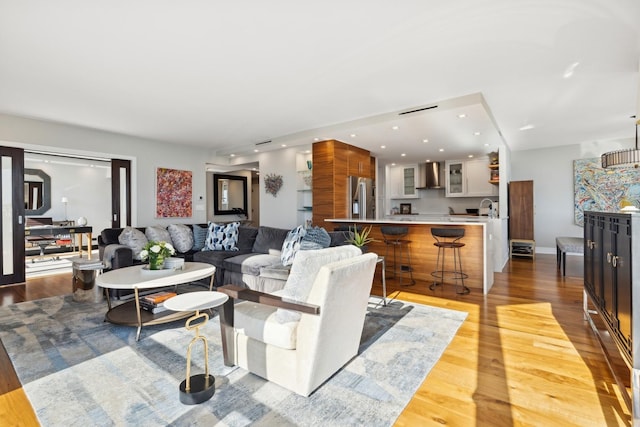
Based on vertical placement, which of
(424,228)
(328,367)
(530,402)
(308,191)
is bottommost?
(530,402)

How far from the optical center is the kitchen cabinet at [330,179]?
5906 mm

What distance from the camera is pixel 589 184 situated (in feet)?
23.8

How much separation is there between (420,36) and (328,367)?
8.87 ft

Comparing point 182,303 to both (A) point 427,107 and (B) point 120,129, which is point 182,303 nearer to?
(A) point 427,107

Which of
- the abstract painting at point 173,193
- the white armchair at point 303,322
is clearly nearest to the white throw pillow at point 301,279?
the white armchair at point 303,322

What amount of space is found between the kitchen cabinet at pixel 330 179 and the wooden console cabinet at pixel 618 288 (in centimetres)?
374

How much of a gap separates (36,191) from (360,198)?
758 centimetres

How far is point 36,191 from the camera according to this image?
7.40 metres

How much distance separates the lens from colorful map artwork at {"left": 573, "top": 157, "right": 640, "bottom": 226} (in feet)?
22.6

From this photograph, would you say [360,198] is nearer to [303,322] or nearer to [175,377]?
[303,322]

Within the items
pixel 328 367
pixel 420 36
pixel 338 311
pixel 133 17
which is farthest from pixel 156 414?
pixel 420 36

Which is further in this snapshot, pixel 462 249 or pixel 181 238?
pixel 181 238

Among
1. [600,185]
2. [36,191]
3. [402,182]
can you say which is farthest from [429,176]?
[36,191]

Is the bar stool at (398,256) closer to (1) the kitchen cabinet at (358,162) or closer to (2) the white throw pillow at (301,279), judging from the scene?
(1) the kitchen cabinet at (358,162)
